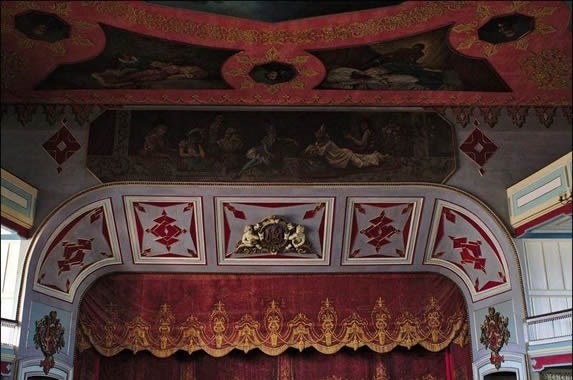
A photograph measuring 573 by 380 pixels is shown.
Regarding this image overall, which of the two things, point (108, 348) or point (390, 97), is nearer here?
point (390, 97)

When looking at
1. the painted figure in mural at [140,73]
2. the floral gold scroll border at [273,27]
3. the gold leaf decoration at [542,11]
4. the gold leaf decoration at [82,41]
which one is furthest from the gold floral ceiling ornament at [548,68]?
the gold leaf decoration at [82,41]

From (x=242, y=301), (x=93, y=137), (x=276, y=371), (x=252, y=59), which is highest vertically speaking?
(x=252, y=59)

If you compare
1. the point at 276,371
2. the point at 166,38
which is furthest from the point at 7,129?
the point at 276,371

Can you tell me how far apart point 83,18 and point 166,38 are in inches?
56.9

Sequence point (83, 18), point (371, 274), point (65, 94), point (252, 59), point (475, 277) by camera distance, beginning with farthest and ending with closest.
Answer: point (371, 274) < point (475, 277) < point (65, 94) < point (252, 59) < point (83, 18)

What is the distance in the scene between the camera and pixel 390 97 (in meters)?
13.6

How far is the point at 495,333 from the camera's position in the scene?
13.5 metres

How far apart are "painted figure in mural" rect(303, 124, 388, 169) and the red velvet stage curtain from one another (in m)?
3.12

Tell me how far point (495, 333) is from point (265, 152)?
19.4ft

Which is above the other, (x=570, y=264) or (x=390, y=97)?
(x=390, y=97)

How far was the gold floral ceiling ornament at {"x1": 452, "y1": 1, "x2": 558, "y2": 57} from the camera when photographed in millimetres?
11281

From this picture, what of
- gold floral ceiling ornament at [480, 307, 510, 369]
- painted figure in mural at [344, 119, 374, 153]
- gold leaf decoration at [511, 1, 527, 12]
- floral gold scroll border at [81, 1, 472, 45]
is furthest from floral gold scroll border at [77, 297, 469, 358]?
gold leaf decoration at [511, 1, 527, 12]

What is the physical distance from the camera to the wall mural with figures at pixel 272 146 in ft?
44.7

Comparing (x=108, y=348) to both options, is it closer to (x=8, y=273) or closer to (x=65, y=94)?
(x=8, y=273)
